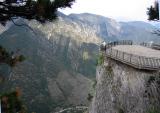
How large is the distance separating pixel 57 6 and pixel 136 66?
20.7 meters

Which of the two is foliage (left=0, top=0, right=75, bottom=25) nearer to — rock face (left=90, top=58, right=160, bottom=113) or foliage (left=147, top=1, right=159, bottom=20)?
rock face (left=90, top=58, right=160, bottom=113)

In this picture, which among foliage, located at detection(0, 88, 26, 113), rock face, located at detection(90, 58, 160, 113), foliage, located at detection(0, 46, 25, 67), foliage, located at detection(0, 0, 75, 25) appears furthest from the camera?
rock face, located at detection(90, 58, 160, 113)

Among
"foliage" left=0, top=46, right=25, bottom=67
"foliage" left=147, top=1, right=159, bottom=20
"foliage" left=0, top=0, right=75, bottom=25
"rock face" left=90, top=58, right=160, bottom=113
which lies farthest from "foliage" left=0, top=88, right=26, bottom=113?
"foliage" left=147, top=1, right=159, bottom=20

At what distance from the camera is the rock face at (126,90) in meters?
30.9

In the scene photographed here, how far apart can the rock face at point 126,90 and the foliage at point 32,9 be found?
52.6 feet

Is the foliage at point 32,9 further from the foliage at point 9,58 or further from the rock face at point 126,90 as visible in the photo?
the rock face at point 126,90

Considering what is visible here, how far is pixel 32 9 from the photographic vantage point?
39.5ft

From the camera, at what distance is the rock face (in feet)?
101

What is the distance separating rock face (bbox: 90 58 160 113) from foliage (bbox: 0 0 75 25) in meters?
16.0

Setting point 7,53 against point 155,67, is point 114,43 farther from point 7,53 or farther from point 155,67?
point 7,53

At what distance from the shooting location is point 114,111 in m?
35.7

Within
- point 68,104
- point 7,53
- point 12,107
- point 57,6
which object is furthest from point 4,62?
point 68,104

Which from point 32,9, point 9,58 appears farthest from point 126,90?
point 32,9

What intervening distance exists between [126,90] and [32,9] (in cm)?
2295
